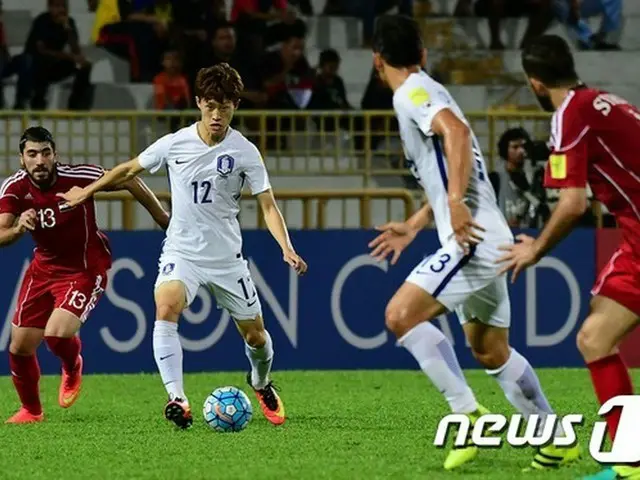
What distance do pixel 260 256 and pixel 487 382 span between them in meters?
2.41

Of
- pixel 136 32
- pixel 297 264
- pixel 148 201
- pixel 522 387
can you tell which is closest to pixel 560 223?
pixel 522 387

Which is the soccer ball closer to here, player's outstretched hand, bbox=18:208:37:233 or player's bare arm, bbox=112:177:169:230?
player's bare arm, bbox=112:177:169:230

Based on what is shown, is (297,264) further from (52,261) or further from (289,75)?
(289,75)

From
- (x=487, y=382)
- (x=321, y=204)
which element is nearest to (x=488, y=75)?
(x=321, y=204)

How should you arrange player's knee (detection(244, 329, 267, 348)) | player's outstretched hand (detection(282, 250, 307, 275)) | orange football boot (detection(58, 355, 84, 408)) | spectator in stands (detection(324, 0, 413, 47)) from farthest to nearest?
spectator in stands (detection(324, 0, 413, 47)) → orange football boot (detection(58, 355, 84, 408)) → player's knee (detection(244, 329, 267, 348)) → player's outstretched hand (detection(282, 250, 307, 275))

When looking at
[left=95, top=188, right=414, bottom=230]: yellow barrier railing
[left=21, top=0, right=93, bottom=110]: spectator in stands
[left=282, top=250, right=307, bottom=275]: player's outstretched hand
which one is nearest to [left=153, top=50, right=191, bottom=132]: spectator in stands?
[left=21, top=0, right=93, bottom=110]: spectator in stands

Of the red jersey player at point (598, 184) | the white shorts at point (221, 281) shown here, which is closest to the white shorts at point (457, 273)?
the red jersey player at point (598, 184)

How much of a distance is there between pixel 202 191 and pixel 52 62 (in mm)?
8346

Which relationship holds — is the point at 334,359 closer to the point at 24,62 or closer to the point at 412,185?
the point at 412,185

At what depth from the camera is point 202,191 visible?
973 centimetres

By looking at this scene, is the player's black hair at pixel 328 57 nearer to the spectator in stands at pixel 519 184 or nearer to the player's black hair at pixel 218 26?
the player's black hair at pixel 218 26

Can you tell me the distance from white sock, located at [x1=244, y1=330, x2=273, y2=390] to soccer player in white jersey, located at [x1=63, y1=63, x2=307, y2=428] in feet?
0.16

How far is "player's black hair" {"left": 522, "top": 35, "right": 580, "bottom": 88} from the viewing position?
704cm

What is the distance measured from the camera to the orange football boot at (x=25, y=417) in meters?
10.2
